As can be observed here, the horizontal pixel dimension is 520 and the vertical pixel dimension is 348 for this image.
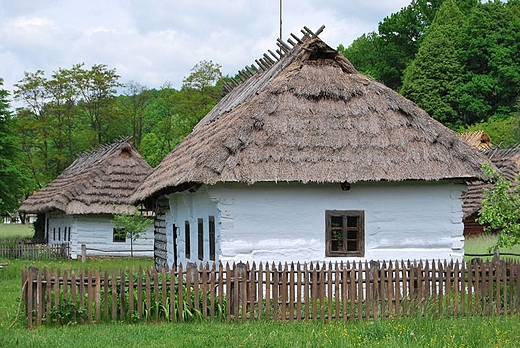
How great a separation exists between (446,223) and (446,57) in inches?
1746

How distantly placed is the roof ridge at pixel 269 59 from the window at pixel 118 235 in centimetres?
1231

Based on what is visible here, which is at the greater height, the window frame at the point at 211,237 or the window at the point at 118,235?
the window frame at the point at 211,237

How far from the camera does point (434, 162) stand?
51.9ft

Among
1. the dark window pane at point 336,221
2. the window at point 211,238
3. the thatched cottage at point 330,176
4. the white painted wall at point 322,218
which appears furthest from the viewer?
the window at point 211,238

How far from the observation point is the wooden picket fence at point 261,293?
12.4m

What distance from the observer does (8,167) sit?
30.1m

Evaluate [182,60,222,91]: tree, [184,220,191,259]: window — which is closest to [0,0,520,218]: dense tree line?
[182,60,222,91]: tree

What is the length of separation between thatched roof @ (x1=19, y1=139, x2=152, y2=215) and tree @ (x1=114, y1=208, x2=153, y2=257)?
80 cm

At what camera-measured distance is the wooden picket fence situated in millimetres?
12430

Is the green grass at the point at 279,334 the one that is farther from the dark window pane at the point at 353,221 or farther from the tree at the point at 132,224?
the tree at the point at 132,224

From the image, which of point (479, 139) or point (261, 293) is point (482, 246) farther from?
point (479, 139)

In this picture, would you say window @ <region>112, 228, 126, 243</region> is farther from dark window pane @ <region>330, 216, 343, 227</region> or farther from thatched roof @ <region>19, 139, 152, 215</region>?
dark window pane @ <region>330, 216, 343, 227</region>

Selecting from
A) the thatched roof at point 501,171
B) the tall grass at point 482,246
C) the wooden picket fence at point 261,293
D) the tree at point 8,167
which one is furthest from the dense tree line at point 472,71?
the wooden picket fence at point 261,293

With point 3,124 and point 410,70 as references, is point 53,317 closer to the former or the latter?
point 3,124
